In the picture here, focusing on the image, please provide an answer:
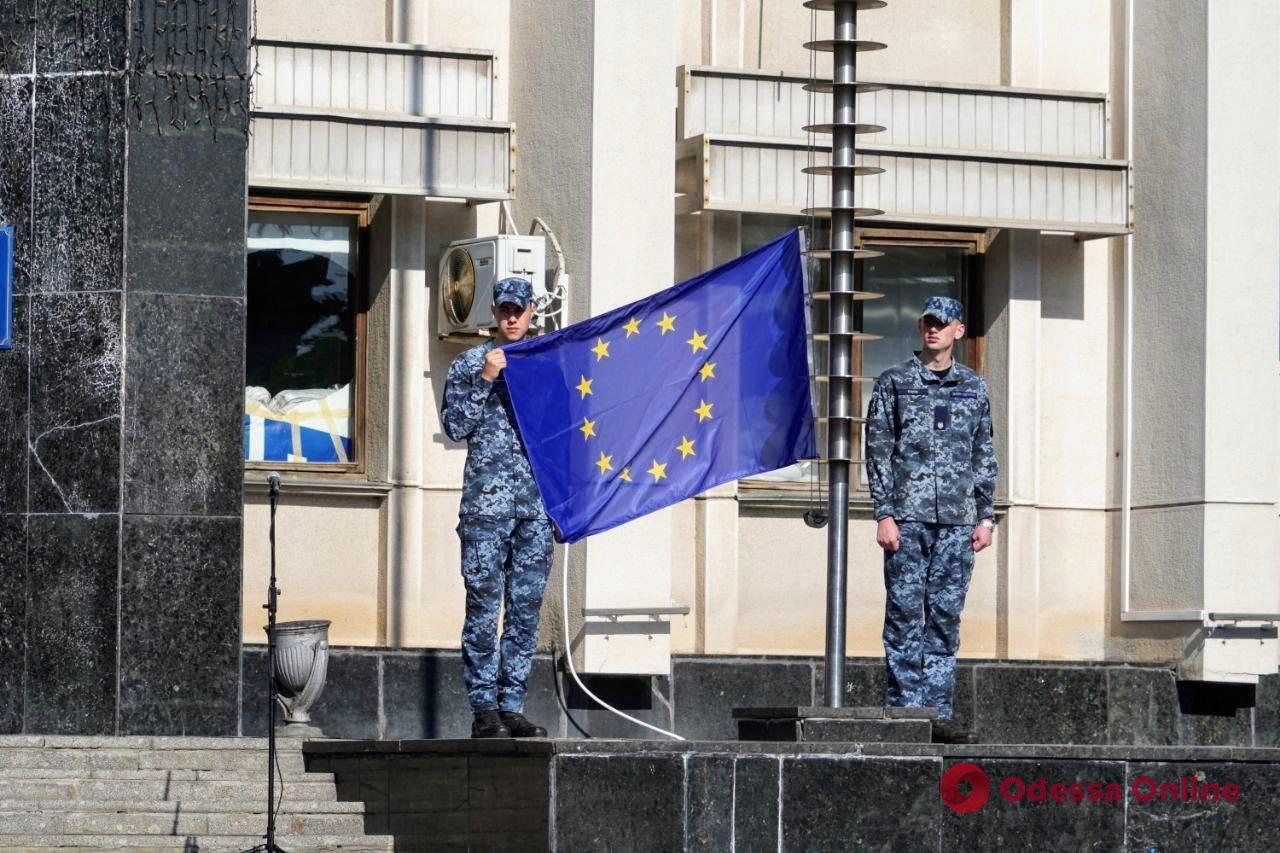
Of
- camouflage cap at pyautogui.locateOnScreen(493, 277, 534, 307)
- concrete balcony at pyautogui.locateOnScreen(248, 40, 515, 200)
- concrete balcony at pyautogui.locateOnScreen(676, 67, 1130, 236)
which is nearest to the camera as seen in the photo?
camouflage cap at pyautogui.locateOnScreen(493, 277, 534, 307)

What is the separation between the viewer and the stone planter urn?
1256 centimetres

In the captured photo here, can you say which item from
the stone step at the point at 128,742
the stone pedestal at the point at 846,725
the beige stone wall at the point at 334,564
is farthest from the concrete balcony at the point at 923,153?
the stone pedestal at the point at 846,725

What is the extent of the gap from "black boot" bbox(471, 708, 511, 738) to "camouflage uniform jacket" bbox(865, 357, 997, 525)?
2004 mm

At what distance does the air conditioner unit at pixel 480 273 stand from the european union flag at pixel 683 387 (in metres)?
2.66

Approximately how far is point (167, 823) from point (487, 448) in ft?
6.82

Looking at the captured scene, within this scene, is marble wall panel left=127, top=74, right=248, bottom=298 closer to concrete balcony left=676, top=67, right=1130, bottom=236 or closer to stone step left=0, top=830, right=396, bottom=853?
stone step left=0, top=830, right=396, bottom=853

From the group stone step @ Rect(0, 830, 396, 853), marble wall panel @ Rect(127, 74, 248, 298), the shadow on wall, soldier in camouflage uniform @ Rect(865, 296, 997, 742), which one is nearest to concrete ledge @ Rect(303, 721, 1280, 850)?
stone step @ Rect(0, 830, 396, 853)

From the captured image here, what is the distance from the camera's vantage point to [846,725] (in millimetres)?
9531

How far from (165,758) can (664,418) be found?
107 inches

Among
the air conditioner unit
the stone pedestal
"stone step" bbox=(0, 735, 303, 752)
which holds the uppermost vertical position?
the air conditioner unit

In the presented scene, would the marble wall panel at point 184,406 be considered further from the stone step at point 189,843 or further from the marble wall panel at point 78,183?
the stone step at point 189,843

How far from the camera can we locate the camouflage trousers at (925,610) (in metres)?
10.7

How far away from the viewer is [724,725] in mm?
13836

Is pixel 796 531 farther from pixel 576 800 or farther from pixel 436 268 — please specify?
pixel 576 800
